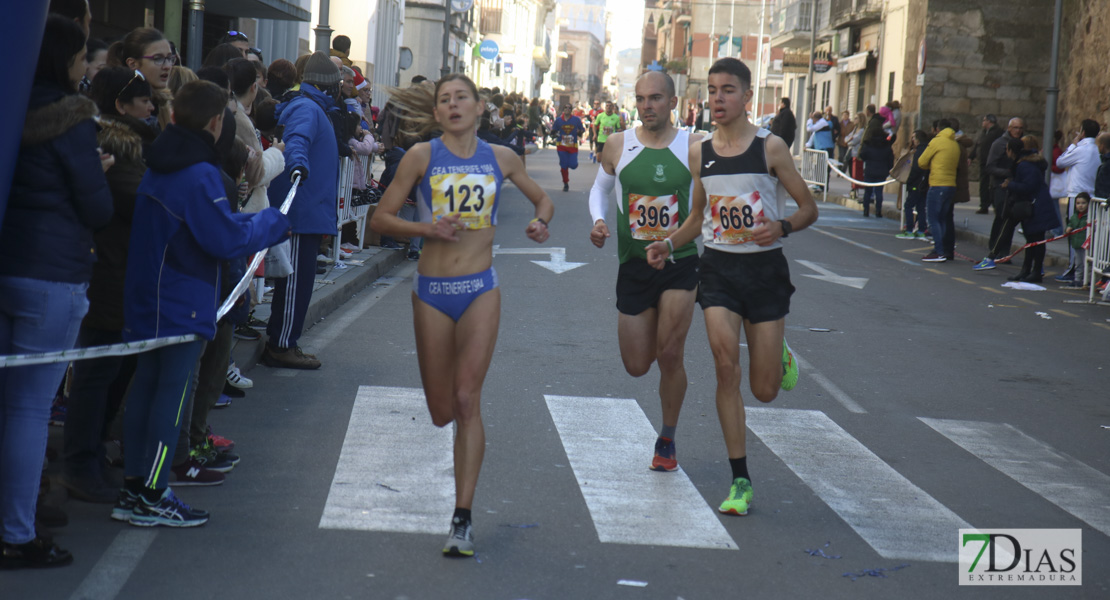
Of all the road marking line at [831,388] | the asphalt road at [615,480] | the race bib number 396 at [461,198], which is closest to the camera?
the asphalt road at [615,480]

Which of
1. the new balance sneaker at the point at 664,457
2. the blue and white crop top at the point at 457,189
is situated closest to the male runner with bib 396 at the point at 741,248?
the new balance sneaker at the point at 664,457

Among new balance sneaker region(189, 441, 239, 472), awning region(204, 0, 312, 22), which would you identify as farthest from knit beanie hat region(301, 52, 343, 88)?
awning region(204, 0, 312, 22)

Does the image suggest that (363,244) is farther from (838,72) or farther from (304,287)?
(838,72)

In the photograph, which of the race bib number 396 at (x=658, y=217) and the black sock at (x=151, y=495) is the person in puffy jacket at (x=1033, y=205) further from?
the black sock at (x=151, y=495)

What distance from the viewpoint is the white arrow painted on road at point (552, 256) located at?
14453 millimetres

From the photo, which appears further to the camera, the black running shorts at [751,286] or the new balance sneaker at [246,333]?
the new balance sneaker at [246,333]

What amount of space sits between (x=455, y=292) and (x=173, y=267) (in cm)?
112

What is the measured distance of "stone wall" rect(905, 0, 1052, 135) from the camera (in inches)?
1254

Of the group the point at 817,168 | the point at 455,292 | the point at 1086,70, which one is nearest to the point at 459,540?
the point at 455,292

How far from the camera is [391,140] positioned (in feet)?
45.4

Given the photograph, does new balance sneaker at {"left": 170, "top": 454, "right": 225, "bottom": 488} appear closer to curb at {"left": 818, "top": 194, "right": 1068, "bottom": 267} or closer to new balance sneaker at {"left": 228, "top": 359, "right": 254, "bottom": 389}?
new balance sneaker at {"left": 228, "top": 359, "right": 254, "bottom": 389}

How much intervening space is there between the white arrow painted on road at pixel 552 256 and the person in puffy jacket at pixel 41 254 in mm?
9943

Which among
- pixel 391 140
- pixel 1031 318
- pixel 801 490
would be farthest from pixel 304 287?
pixel 1031 318

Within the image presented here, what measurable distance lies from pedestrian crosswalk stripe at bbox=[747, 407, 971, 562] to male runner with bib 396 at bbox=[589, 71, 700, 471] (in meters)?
0.83
